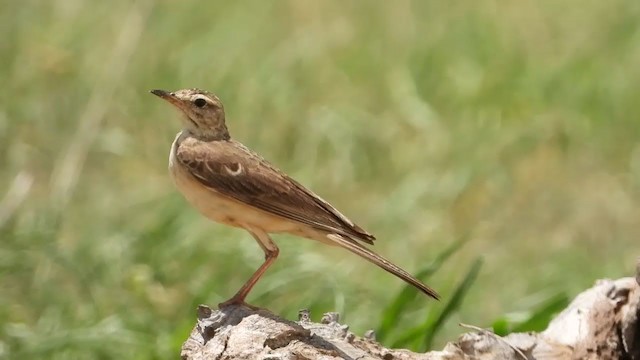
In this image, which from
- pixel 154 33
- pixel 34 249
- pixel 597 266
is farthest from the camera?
pixel 154 33

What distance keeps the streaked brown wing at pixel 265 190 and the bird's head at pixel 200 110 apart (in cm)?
32

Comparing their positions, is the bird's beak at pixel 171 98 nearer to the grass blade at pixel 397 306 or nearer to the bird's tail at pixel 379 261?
the bird's tail at pixel 379 261

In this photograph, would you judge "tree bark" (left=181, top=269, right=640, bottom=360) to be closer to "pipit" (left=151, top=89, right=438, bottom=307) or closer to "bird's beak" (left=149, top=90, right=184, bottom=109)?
"pipit" (left=151, top=89, right=438, bottom=307)

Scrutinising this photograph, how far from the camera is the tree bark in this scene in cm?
489

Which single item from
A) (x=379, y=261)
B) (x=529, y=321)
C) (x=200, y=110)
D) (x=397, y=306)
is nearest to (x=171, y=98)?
(x=200, y=110)

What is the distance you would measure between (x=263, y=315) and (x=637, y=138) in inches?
231

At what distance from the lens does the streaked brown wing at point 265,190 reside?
5.37 metres

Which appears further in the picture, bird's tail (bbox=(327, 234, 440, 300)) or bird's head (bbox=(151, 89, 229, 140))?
bird's head (bbox=(151, 89, 229, 140))

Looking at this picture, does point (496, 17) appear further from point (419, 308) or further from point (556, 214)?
point (419, 308)

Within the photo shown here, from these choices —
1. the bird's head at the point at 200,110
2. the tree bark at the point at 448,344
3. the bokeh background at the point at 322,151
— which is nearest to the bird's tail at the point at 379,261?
the tree bark at the point at 448,344

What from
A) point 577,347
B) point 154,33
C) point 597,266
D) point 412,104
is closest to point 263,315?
point 577,347

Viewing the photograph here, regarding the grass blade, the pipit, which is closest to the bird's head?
the pipit

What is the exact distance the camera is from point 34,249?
24.2 ft

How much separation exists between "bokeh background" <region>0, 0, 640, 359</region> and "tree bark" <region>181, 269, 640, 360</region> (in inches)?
54.4
